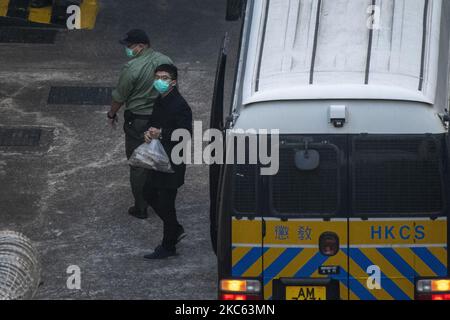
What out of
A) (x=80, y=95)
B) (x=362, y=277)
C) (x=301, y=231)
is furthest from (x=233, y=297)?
(x=80, y=95)

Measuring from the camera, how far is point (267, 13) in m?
11.1

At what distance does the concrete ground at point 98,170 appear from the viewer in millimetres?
12000

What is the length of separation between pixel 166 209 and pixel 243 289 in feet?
7.09

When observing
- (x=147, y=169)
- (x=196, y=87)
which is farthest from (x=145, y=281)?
(x=196, y=87)

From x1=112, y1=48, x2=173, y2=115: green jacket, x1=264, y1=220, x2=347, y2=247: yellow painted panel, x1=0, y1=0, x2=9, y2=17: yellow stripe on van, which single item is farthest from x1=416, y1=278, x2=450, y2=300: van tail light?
x1=0, y1=0, x2=9, y2=17: yellow stripe on van

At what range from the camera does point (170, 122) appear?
11.8m

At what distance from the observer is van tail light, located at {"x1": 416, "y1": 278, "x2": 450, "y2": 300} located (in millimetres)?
9984

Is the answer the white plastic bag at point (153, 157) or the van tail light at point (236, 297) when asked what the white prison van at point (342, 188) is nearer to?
the van tail light at point (236, 297)

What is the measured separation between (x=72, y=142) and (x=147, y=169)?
8.74 ft

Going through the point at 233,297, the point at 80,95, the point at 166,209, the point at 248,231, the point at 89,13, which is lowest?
the point at 233,297

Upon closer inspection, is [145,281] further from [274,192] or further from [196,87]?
[196,87]

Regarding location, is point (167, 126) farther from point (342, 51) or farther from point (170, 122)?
point (342, 51)

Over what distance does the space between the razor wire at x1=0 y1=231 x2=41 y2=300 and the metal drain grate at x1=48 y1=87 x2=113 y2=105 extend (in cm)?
573

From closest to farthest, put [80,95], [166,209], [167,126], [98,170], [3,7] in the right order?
1. [167,126]
2. [166,209]
3. [98,170]
4. [80,95]
5. [3,7]
